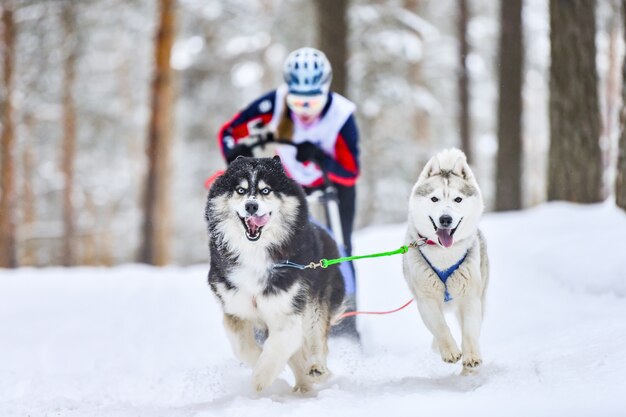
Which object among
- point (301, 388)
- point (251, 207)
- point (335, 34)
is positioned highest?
point (335, 34)

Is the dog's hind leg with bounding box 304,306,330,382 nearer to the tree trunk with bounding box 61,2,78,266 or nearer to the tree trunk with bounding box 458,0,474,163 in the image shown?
the tree trunk with bounding box 458,0,474,163

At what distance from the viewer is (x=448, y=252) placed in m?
3.92

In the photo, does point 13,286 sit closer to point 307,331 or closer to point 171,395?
point 171,395

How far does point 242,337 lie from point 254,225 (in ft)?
2.25

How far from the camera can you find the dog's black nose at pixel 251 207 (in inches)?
140

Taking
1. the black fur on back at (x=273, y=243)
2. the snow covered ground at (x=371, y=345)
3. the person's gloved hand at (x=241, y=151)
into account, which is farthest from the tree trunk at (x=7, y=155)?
the black fur on back at (x=273, y=243)

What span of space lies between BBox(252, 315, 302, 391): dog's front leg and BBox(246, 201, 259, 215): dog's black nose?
24.8 inches

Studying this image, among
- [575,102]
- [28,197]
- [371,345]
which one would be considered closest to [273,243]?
[371,345]

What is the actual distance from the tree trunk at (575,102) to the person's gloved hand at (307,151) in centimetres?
454

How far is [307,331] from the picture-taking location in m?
3.99

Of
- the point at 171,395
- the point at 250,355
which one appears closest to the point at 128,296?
the point at 171,395

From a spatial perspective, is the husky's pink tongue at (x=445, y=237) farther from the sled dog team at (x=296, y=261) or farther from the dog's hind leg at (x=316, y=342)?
the dog's hind leg at (x=316, y=342)

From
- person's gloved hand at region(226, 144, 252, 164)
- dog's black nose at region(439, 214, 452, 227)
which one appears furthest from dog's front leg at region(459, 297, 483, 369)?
person's gloved hand at region(226, 144, 252, 164)

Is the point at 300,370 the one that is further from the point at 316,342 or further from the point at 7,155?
the point at 7,155
